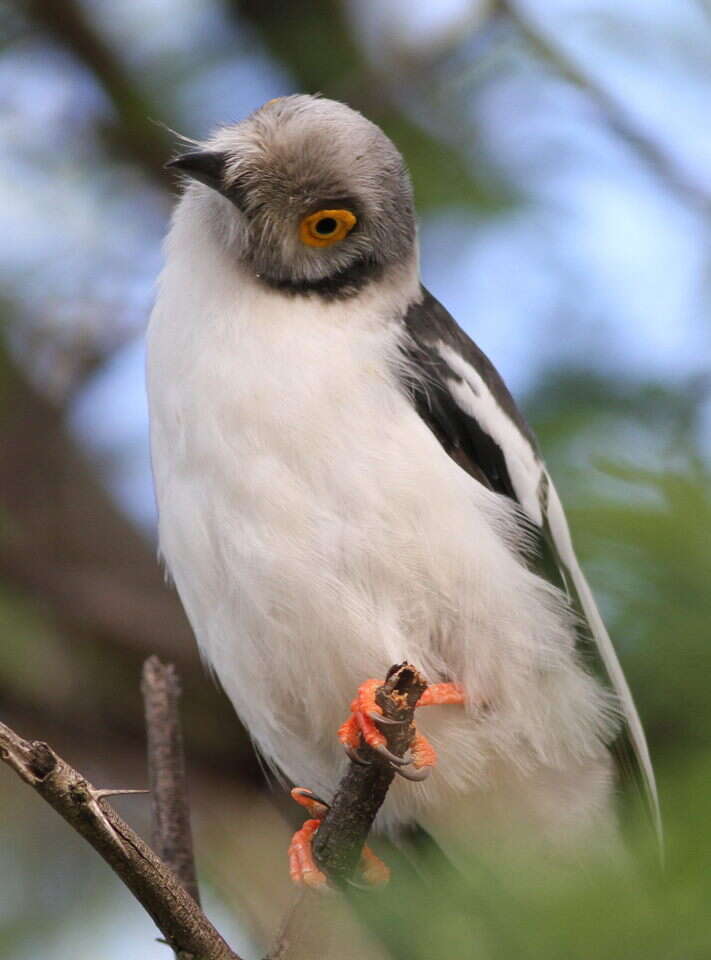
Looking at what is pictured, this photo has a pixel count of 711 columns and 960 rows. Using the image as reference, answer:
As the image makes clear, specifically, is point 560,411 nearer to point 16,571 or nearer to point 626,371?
point 626,371

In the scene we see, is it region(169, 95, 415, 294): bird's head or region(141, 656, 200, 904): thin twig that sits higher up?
region(169, 95, 415, 294): bird's head

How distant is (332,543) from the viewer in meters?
2.36

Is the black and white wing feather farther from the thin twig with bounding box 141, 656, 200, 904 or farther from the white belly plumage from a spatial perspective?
the thin twig with bounding box 141, 656, 200, 904

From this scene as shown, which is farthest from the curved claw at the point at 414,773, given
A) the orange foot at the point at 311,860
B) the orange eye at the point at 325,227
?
the orange eye at the point at 325,227

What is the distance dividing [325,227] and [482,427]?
56 centimetres

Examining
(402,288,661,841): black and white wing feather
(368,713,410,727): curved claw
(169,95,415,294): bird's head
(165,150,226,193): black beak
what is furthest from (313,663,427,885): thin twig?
(165,150,226,193): black beak

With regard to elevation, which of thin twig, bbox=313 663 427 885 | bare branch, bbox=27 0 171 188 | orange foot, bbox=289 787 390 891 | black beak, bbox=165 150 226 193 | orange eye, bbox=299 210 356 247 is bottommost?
orange foot, bbox=289 787 390 891

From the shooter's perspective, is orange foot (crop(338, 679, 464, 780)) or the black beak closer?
orange foot (crop(338, 679, 464, 780))

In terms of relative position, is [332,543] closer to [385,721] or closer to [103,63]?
[385,721]

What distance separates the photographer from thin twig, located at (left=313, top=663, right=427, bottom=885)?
199 centimetres

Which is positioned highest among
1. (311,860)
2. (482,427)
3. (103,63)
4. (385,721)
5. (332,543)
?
(103,63)

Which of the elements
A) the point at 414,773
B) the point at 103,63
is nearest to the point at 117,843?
the point at 414,773

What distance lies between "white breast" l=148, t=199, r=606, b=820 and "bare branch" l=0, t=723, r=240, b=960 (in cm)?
77

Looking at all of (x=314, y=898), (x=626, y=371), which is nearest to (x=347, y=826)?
(x=314, y=898)
